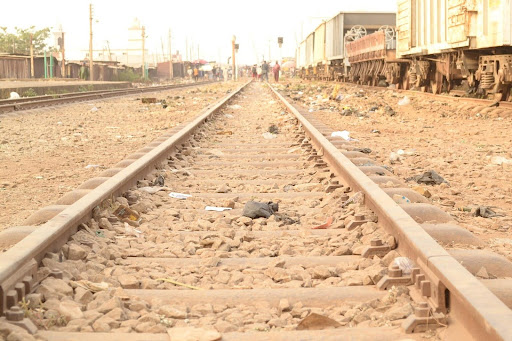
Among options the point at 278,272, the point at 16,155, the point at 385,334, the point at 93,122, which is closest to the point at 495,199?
the point at 278,272

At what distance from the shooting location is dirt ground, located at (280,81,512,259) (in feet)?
17.0

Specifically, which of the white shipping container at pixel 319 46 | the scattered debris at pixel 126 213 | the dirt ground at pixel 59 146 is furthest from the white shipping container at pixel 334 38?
the scattered debris at pixel 126 213

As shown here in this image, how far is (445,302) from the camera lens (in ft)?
8.34

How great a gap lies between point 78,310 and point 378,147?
22.3ft

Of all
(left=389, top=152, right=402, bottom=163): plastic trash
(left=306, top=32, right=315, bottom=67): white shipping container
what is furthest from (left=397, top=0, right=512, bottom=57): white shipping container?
(left=306, top=32, right=315, bottom=67): white shipping container

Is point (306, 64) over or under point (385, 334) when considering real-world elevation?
over

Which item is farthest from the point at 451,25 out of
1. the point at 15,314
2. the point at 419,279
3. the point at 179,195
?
the point at 15,314

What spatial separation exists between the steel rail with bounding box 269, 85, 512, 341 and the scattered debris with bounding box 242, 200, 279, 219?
0.64m

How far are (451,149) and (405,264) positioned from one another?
19.8 feet

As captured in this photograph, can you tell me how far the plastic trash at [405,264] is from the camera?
3001mm

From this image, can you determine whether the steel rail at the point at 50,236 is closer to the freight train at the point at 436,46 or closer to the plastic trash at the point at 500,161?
the plastic trash at the point at 500,161

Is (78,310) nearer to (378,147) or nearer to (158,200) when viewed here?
(158,200)

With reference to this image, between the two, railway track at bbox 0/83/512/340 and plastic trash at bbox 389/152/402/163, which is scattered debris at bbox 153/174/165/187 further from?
plastic trash at bbox 389/152/402/163

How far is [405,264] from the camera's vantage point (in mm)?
3031
